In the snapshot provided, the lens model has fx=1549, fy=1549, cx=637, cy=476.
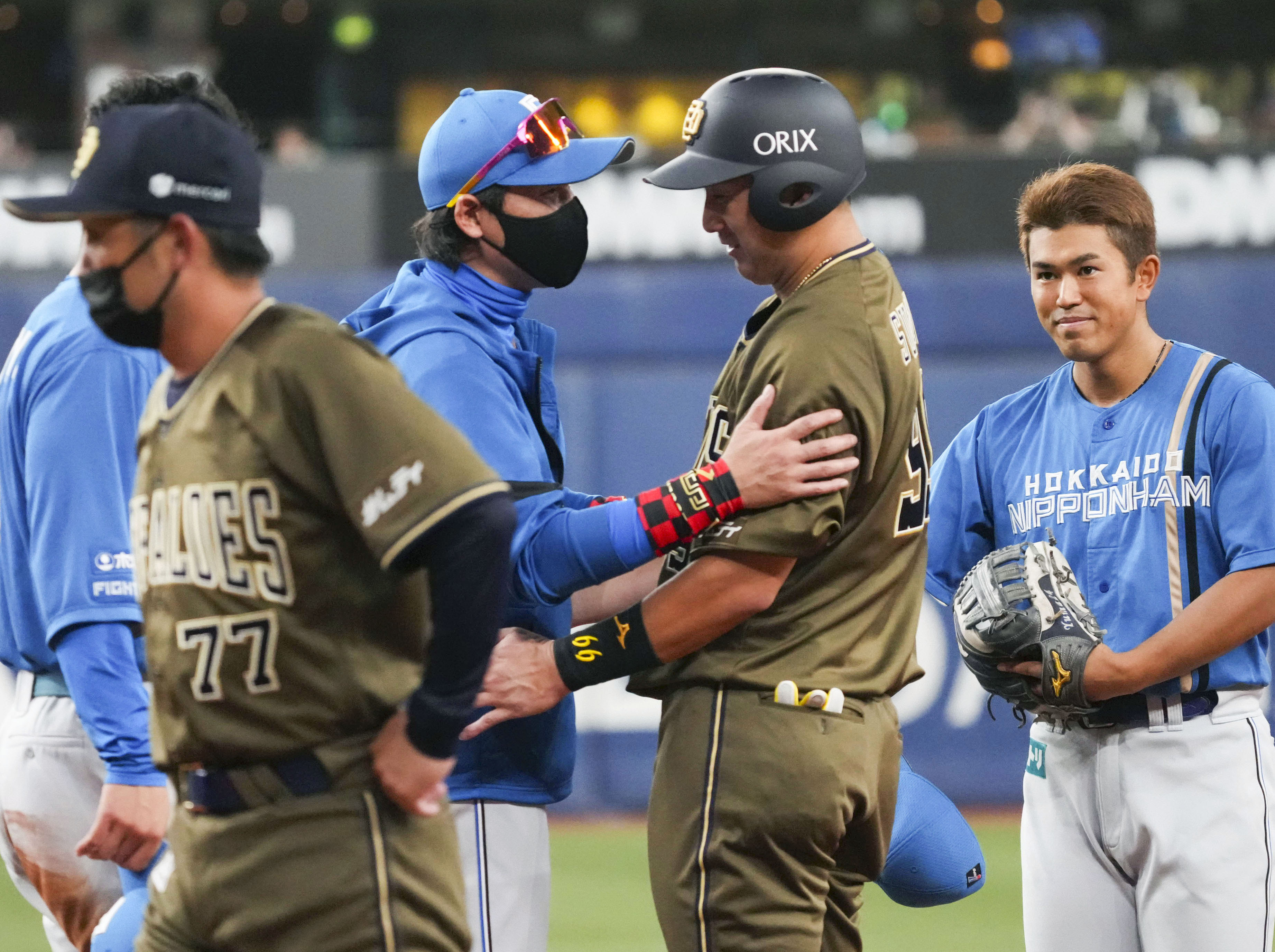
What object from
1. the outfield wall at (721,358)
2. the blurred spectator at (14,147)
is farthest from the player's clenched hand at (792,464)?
the blurred spectator at (14,147)

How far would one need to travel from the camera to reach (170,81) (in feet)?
8.59

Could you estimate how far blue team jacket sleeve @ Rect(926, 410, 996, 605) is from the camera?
3.73 m

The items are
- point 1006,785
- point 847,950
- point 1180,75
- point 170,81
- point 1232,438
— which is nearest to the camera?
point 170,81

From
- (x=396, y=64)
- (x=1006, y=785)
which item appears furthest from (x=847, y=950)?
(x=396, y=64)

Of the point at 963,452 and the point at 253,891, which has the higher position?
the point at 963,452

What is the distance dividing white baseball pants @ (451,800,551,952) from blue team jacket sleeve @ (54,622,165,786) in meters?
0.65

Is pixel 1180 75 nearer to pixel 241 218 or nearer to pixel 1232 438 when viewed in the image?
pixel 1232 438

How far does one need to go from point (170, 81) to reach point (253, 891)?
134cm

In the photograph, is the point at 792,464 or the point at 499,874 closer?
the point at 792,464

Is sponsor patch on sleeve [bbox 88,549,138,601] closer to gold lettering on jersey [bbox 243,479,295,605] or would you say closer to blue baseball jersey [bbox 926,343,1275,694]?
gold lettering on jersey [bbox 243,479,295,605]

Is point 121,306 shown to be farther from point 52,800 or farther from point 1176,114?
point 1176,114

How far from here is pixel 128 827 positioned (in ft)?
10.1

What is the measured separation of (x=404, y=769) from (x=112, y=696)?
117 centimetres

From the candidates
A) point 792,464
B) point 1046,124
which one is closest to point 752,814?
point 792,464
